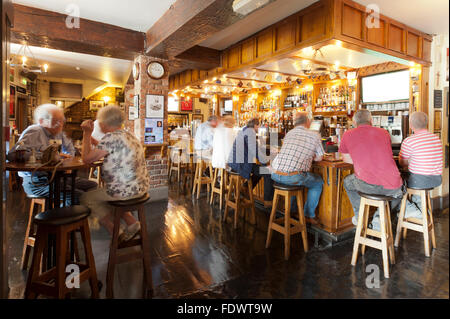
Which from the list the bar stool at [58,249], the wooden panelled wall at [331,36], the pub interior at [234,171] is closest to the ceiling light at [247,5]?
the pub interior at [234,171]

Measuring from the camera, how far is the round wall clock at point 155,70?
4938 mm

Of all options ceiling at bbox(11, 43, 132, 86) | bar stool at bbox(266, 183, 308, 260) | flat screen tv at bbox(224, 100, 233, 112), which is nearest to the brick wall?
ceiling at bbox(11, 43, 132, 86)

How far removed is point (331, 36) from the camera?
11.0 ft

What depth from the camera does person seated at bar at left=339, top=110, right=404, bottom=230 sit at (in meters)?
2.74

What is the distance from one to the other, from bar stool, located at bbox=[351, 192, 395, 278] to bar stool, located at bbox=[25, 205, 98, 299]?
243cm

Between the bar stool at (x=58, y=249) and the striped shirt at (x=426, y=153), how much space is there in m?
3.25

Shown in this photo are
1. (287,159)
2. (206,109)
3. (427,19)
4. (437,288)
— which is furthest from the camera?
(206,109)

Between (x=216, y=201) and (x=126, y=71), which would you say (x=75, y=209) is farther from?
(x=126, y=71)

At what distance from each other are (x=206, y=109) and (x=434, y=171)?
451 inches

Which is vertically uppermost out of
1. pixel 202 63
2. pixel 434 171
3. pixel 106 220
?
pixel 202 63

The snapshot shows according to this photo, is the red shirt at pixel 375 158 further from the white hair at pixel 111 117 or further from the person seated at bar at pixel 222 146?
the white hair at pixel 111 117

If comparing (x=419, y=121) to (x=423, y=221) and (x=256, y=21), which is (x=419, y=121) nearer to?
(x=423, y=221)
